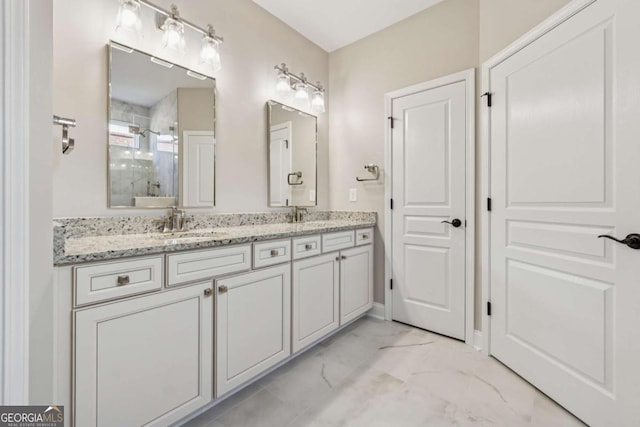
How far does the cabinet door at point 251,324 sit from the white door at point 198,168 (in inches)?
28.2

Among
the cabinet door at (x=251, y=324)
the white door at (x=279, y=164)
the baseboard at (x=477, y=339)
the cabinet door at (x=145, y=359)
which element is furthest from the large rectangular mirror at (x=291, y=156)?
the baseboard at (x=477, y=339)

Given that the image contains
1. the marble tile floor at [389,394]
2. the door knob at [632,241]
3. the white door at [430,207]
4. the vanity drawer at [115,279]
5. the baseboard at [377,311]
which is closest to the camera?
the vanity drawer at [115,279]

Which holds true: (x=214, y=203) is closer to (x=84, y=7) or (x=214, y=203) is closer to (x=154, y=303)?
(x=154, y=303)

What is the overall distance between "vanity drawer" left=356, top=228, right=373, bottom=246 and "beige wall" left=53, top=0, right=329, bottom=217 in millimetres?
619

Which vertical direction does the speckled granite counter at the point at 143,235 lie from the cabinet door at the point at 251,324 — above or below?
above

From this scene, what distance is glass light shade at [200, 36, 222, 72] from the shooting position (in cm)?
190

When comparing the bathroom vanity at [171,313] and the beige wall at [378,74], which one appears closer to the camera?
the bathroom vanity at [171,313]

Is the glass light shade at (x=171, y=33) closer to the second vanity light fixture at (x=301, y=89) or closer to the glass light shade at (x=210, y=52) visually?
the glass light shade at (x=210, y=52)

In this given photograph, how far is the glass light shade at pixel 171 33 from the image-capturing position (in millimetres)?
1714

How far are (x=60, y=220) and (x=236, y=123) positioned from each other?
4.08 feet

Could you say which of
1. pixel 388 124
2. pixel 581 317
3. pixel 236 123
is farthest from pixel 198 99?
pixel 581 317

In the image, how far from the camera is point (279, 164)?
2.48 m

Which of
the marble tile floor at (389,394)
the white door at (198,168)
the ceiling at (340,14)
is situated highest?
the ceiling at (340,14)

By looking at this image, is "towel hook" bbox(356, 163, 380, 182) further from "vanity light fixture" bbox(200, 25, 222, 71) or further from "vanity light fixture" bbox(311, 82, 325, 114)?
"vanity light fixture" bbox(200, 25, 222, 71)
